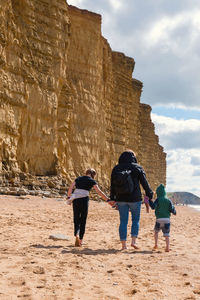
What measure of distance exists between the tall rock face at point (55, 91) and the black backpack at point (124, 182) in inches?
470

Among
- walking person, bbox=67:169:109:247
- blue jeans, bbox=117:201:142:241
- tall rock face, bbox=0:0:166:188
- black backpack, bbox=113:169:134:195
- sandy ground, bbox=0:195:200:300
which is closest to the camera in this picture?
sandy ground, bbox=0:195:200:300

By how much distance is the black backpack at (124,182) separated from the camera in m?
6.45

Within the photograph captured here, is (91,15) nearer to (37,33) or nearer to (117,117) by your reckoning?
(37,33)

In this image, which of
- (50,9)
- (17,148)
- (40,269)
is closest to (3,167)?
(17,148)

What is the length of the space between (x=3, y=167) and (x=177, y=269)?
14182 mm

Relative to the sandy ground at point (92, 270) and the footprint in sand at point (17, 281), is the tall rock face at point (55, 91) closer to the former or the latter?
the sandy ground at point (92, 270)

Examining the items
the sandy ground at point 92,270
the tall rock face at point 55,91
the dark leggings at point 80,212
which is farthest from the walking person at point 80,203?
the tall rock face at point 55,91

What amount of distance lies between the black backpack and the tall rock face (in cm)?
1194

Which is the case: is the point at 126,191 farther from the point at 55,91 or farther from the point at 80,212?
the point at 55,91

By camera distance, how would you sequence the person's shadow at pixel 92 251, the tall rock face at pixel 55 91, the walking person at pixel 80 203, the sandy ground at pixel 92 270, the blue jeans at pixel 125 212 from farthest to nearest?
the tall rock face at pixel 55 91, the walking person at pixel 80 203, the blue jeans at pixel 125 212, the person's shadow at pixel 92 251, the sandy ground at pixel 92 270

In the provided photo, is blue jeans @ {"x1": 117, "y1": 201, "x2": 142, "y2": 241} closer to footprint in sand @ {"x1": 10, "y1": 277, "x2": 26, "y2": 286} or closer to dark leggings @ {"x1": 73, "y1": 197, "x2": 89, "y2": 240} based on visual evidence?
dark leggings @ {"x1": 73, "y1": 197, "x2": 89, "y2": 240}

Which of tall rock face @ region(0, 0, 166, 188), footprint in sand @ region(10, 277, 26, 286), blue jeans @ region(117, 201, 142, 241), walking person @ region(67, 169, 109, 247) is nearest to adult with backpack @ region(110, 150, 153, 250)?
blue jeans @ region(117, 201, 142, 241)

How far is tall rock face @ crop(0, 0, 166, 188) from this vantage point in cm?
1931

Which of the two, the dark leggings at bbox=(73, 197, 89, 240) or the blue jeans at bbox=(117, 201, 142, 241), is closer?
the blue jeans at bbox=(117, 201, 142, 241)
